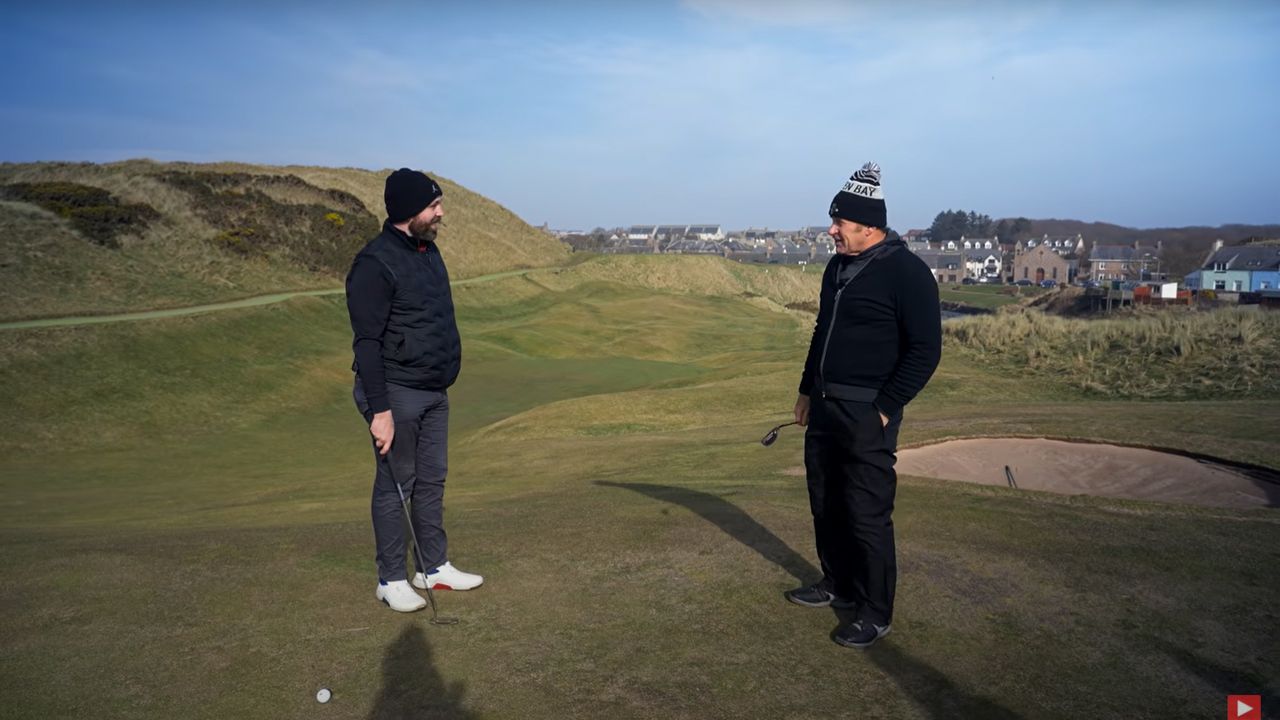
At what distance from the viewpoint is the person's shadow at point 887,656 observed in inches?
196

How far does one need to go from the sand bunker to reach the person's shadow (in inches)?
173

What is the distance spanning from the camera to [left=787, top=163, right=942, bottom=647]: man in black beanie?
5.97 meters

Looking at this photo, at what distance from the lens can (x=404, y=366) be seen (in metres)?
6.68

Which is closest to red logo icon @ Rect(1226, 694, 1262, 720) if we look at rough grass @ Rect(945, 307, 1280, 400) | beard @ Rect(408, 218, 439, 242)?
beard @ Rect(408, 218, 439, 242)

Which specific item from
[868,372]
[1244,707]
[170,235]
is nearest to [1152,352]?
[868,372]

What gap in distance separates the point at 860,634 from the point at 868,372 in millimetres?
1695

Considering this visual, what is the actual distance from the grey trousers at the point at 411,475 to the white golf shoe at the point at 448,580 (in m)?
0.07

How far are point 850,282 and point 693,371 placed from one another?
108 feet

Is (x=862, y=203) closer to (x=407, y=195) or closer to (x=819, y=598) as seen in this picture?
(x=819, y=598)

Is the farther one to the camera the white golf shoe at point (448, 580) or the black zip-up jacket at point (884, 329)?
the white golf shoe at point (448, 580)

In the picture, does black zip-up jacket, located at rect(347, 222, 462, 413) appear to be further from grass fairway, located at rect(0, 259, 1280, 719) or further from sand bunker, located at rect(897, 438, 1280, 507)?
sand bunker, located at rect(897, 438, 1280, 507)

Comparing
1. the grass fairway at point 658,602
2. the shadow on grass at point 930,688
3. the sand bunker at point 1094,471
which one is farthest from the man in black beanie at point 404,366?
the sand bunker at point 1094,471

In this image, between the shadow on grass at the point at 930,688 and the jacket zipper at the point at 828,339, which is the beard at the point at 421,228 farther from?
the shadow on grass at the point at 930,688

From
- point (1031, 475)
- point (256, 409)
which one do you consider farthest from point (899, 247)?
point (256, 409)
